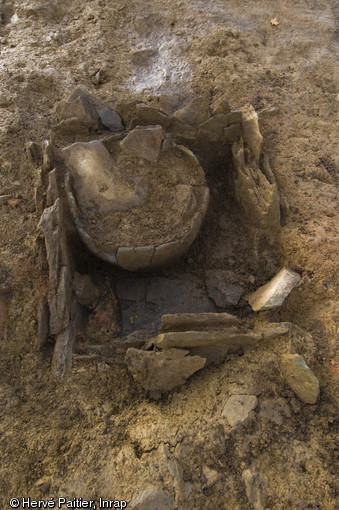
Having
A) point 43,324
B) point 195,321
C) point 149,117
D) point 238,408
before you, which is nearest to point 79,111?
point 149,117

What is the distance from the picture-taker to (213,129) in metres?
2.56

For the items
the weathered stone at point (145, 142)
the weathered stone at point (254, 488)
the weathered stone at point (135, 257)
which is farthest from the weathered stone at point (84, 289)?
the weathered stone at point (254, 488)

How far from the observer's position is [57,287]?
1.99 meters

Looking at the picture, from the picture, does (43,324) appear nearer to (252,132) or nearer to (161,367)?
(161,367)

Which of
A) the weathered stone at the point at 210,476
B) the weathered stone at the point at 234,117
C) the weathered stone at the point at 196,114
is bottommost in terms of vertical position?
the weathered stone at the point at 210,476

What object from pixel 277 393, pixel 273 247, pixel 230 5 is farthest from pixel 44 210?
pixel 230 5

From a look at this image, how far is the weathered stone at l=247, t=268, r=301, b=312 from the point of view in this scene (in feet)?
6.76

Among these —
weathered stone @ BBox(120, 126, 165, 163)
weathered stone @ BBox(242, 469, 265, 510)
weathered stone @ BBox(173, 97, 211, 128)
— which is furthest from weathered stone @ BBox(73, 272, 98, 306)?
weathered stone @ BBox(173, 97, 211, 128)

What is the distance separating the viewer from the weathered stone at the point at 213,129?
254 centimetres

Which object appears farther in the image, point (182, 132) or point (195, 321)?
point (182, 132)

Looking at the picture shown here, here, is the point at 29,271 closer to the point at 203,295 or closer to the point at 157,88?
the point at 203,295

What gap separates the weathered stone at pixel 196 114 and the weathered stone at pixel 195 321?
1444 mm

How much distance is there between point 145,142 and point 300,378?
5.50ft

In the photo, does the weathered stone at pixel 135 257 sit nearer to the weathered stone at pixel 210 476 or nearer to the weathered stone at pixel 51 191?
the weathered stone at pixel 51 191
